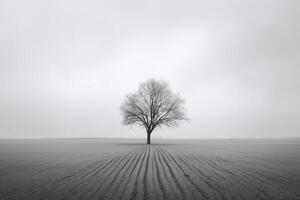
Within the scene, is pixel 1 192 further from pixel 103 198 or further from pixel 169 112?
pixel 169 112

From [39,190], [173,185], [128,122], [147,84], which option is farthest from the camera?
[147,84]

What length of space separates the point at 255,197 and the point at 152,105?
3756cm

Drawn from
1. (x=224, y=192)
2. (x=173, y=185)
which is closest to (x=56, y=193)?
(x=173, y=185)

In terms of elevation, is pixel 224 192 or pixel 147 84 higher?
pixel 147 84

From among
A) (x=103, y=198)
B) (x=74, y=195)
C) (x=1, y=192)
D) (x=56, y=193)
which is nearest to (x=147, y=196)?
(x=103, y=198)

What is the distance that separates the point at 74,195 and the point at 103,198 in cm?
103

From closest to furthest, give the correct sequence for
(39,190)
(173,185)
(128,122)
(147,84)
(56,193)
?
(56,193), (39,190), (173,185), (128,122), (147,84)

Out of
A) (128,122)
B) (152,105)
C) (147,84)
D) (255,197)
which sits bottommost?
(255,197)

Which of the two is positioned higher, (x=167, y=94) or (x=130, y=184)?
(x=167, y=94)

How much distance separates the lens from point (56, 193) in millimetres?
6406

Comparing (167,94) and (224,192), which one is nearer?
(224,192)

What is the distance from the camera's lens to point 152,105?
4334 centimetres

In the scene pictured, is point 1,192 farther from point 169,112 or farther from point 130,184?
point 169,112

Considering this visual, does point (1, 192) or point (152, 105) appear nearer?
point (1, 192)
